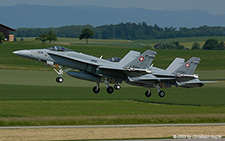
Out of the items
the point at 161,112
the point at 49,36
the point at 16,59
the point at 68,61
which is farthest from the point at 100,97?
the point at 49,36

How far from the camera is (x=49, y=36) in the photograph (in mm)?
179250

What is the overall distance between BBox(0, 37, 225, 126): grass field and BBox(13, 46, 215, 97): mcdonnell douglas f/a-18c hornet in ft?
14.8

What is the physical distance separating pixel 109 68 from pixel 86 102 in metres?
24.8

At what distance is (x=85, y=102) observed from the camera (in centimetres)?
8912

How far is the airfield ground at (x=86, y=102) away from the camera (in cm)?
6606

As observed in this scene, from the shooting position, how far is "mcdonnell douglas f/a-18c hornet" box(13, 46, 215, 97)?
208 ft

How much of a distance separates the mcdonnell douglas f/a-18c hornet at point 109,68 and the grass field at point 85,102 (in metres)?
4.52

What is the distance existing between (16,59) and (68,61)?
70193 mm

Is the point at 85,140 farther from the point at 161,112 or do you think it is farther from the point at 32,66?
the point at 32,66

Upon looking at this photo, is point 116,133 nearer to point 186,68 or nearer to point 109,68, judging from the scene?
point 109,68

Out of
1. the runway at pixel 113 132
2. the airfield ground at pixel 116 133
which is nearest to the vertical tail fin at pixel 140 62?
the runway at pixel 113 132

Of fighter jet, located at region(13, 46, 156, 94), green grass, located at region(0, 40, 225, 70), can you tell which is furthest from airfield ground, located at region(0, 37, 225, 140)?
fighter jet, located at region(13, 46, 156, 94)

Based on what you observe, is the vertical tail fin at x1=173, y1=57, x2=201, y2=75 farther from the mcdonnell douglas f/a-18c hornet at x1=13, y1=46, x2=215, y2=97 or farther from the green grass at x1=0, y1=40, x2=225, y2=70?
the green grass at x1=0, y1=40, x2=225, y2=70

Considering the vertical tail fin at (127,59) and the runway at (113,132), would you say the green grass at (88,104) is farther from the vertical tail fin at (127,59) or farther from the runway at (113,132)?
the vertical tail fin at (127,59)
